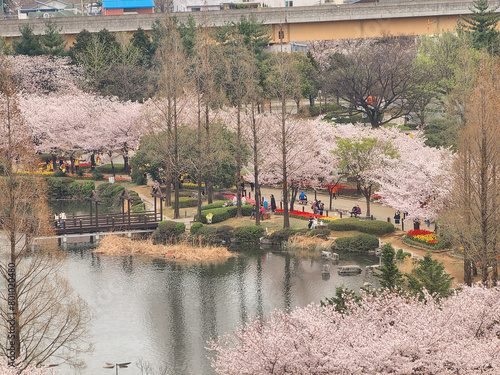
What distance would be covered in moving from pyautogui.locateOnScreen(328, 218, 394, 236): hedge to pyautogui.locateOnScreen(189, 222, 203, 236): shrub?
9.18 metres

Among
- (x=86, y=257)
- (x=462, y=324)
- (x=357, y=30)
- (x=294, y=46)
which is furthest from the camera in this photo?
(x=294, y=46)

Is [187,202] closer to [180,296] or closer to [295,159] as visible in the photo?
[295,159]

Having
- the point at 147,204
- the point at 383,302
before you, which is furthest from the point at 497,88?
the point at 147,204

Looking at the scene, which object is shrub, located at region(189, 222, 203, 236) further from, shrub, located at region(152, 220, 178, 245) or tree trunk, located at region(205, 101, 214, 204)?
tree trunk, located at region(205, 101, 214, 204)

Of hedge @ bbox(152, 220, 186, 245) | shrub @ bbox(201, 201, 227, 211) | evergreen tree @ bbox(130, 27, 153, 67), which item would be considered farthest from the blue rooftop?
hedge @ bbox(152, 220, 186, 245)

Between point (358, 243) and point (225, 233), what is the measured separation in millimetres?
9683

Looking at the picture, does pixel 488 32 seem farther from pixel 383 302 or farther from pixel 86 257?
pixel 383 302

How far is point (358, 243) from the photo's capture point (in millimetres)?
51156

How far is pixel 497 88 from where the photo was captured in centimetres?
4038

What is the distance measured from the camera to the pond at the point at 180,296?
1398 inches

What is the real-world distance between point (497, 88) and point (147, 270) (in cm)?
2280

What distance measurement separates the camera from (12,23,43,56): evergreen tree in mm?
93562

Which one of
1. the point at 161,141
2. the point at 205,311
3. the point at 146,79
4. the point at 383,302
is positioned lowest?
the point at 205,311

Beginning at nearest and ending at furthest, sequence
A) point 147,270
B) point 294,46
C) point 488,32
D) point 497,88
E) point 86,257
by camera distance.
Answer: point 497,88 → point 147,270 → point 86,257 → point 488,32 → point 294,46
